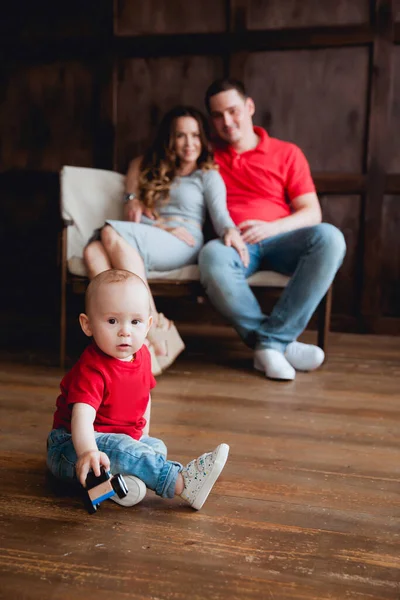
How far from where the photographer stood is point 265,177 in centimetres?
279

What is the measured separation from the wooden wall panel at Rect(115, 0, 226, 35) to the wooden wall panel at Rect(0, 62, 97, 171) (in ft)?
1.16

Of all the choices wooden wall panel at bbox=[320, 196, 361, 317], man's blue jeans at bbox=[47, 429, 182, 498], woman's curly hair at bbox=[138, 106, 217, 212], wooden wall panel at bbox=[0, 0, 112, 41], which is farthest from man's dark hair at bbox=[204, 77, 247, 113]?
man's blue jeans at bbox=[47, 429, 182, 498]

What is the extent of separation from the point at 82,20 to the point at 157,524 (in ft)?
9.96

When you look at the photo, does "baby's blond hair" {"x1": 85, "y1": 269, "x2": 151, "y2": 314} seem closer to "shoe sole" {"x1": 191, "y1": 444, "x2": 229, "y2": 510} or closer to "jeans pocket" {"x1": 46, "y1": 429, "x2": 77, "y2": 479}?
"jeans pocket" {"x1": 46, "y1": 429, "x2": 77, "y2": 479}

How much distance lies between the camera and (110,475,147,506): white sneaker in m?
1.23

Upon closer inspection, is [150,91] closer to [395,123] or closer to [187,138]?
[187,138]

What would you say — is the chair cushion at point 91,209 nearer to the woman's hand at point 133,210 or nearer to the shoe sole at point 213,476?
the woman's hand at point 133,210

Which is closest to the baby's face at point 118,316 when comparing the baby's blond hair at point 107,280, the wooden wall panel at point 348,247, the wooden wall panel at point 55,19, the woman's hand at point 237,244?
the baby's blond hair at point 107,280

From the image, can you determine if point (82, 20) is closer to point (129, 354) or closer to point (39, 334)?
point (39, 334)

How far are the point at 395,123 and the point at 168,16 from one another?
1.37 metres

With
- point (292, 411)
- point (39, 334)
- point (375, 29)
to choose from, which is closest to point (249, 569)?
point (292, 411)

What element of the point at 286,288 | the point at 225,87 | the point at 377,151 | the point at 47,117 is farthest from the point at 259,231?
the point at 47,117

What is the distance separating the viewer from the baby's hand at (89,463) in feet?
3.67

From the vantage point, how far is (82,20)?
335 centimetres
